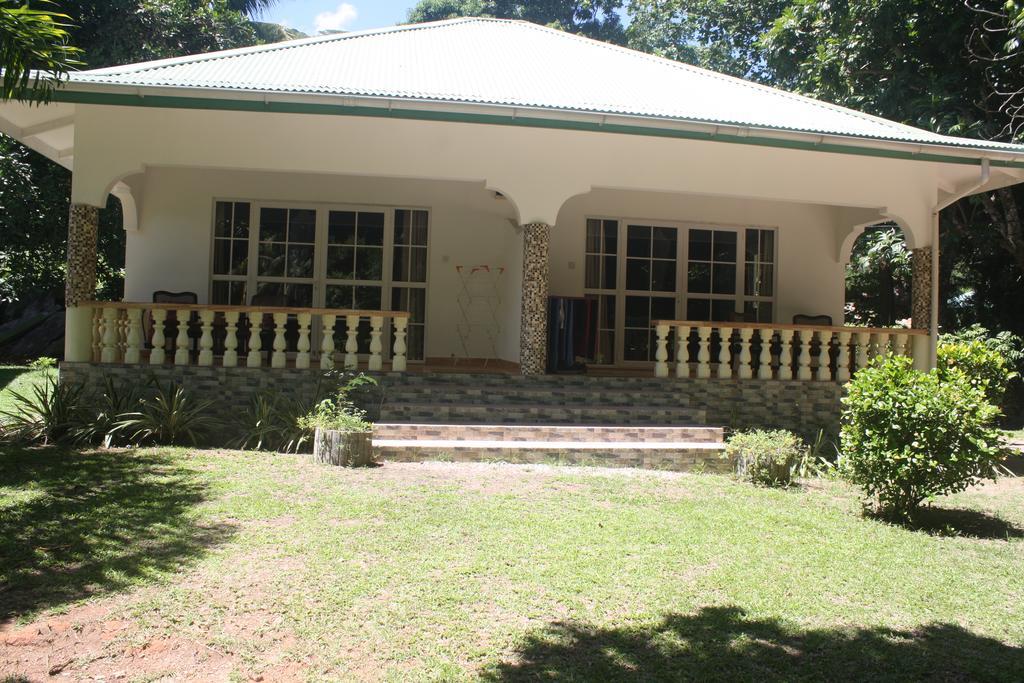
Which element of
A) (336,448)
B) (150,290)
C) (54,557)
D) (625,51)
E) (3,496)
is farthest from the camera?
(625,51)

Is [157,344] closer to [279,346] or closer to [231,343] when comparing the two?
[231,343]

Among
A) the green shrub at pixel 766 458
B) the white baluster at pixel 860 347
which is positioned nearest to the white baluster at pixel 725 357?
the white baluster at pixel 860 347

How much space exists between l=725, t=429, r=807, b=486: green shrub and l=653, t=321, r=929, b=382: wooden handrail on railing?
7.40 feet

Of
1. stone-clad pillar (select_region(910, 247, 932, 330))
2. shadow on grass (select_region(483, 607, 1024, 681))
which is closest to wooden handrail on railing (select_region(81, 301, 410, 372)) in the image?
shadow on grass (select_region(483, 607, 1024, 681))

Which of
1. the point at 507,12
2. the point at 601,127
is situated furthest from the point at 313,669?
the point at 507,12

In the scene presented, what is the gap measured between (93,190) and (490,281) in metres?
5.64

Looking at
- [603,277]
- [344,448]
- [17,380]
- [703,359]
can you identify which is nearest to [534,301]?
[703,359]

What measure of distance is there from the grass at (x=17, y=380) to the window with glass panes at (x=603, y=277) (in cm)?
838

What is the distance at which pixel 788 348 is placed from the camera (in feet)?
34.9

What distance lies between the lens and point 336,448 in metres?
7.73

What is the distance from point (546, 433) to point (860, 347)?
4.71m

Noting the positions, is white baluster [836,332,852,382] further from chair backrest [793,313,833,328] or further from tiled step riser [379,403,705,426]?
tiled step riser [379,403,705,426]

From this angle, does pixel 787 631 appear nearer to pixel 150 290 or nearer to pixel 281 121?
pixel 281 121

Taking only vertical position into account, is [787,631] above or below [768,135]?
below
